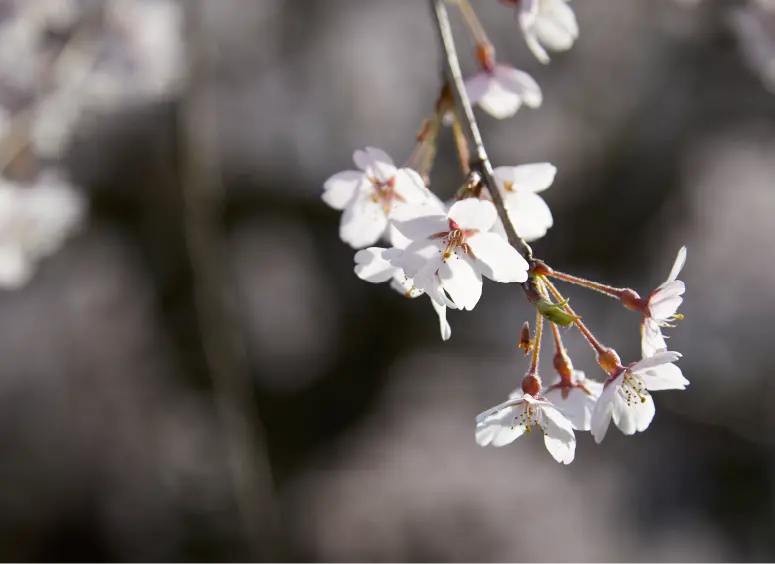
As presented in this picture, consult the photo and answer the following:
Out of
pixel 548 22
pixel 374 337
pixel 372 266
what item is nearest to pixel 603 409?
pixel 372 266

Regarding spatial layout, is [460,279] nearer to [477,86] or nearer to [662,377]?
[662,377]

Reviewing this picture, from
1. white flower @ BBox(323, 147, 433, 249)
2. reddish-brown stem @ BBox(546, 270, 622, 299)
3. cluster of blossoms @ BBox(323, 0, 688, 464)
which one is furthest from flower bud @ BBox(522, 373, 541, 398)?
white flower @ BBox(323, 147, 433, 249)

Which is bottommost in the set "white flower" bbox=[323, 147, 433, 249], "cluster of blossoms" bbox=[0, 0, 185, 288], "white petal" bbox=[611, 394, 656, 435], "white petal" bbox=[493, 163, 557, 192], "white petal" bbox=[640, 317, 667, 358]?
"white petal" bbox=[611, 394, 656, 435]

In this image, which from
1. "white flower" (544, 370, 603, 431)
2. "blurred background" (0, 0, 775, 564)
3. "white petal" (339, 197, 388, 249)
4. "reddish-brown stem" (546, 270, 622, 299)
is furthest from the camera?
"blurred background" (0, 0, 775, 564)

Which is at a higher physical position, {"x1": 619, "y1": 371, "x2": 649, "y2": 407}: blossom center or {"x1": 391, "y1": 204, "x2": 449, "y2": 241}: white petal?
{"x1": 391, "y1": 204, "x2": 449, "y2": 241}: white petal

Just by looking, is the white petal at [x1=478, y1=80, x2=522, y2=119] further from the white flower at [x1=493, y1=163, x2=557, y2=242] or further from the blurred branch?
the blurred branch

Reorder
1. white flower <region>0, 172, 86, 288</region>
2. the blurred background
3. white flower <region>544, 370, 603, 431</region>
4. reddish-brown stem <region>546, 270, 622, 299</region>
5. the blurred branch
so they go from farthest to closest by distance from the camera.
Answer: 1. the blurred background
2. the blurred branch
3. white flower <region>0, 172, 86, 288</region>
4. white flower <region>544, 370, 603, 431</region>
5. reddish-brown stem <region>546, 270, 622, 299</region>

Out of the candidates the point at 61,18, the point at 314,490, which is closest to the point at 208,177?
the point at 61,18
